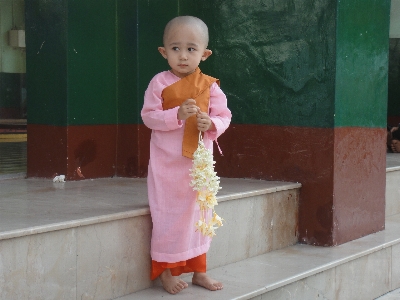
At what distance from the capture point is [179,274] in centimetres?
345

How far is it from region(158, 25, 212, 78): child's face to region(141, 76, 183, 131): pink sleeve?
14 centimetres

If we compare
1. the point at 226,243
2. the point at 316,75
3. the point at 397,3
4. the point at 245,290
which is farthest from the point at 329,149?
the point at 397,3

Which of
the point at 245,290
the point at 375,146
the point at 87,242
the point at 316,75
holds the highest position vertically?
the point at 316,75

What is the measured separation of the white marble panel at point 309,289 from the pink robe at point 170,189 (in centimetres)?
52

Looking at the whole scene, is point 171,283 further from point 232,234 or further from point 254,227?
point 254,227

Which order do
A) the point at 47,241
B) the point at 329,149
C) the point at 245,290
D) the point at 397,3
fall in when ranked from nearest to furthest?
the point at 47,241
the point at 245,290
the point at 329,149
the point at 397,3

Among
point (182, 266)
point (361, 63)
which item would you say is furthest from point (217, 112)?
point (361, 63)

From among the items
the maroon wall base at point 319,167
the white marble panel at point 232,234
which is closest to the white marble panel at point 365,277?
the maroon wall base at point 319,167

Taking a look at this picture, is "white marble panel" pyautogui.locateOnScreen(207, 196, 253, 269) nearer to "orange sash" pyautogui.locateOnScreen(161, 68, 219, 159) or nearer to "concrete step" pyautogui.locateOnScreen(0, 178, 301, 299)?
"concrete step" pyautogui.locateOnScreen(0, 178, 301, 299)

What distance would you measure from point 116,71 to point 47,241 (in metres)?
2.31

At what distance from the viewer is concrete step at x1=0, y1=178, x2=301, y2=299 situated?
9.43 feet

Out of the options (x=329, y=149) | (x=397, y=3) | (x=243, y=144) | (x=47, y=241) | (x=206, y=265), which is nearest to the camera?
(x=47, y=241)

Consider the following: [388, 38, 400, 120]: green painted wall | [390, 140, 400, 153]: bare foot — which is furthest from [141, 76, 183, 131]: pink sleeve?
[388, 38, 400, 120]: green painted wall

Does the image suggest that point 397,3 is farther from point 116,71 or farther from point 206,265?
point 206,265
